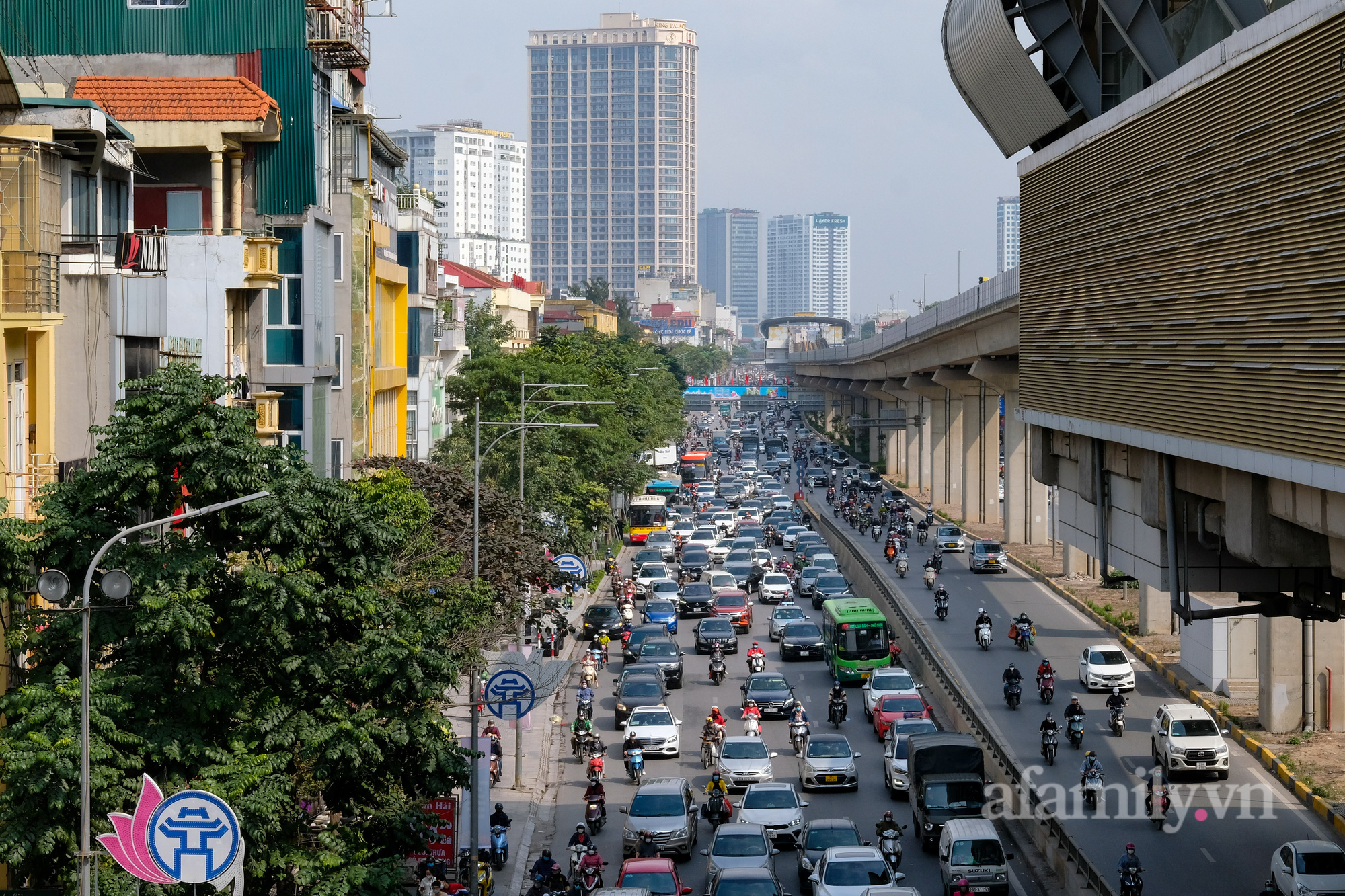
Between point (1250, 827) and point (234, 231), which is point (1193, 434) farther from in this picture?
point (234, 231)

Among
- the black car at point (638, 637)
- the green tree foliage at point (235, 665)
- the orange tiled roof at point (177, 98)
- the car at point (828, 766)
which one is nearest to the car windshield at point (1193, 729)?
the car at point (828, 766)

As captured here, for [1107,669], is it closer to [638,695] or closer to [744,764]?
[638,695]

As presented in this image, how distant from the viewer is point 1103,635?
46875 millimetres

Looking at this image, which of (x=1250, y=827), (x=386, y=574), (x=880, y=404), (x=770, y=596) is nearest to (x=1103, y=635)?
(x=770, y=596)

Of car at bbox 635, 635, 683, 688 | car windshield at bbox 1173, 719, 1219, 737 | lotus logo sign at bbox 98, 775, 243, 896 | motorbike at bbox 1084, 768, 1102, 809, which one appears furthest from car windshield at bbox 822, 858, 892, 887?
car at bbox 635, 635, 683, 688

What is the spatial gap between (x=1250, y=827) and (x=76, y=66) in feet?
100

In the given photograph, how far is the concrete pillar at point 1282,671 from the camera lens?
108 ft

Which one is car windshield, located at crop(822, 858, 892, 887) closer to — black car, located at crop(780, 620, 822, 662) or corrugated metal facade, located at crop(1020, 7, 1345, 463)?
corrugated metal facade, located at crop(1020, 7, 1345, 463)

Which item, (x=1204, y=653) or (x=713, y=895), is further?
(x=1204, y=653)

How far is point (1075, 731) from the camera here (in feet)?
110

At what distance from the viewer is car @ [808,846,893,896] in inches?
862

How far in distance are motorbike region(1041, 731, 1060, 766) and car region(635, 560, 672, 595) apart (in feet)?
79.6

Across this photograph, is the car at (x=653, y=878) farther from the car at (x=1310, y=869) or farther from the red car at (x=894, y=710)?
the red car at (x=894, y=710)

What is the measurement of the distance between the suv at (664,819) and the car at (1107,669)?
587 inches
